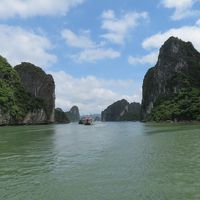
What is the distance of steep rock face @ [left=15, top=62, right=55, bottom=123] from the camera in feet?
622

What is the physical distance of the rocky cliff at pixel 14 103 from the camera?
12794 cm

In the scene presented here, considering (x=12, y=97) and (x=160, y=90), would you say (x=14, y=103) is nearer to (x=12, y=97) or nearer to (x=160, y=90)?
(x=12, y=97)

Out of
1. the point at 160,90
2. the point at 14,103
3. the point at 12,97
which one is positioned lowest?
the point at 14,103

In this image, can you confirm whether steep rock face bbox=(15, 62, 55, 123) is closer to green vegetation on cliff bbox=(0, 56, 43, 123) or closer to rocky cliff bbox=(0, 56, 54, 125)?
rocky cliff bbox=(0, 56, 54, 125)

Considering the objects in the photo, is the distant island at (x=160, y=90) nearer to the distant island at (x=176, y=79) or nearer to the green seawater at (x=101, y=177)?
the distant island at (x=176, y=79)

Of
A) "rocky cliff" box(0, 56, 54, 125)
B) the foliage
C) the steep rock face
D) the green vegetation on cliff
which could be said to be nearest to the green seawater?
the foliage

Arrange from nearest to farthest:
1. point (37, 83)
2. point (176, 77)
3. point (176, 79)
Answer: point (176, 79)
point (176, 77)
point (37, 83)

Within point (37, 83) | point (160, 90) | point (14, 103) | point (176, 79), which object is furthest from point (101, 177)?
point (160, 90)

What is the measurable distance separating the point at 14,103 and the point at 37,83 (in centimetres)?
5602

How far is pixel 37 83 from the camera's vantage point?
7564 inches

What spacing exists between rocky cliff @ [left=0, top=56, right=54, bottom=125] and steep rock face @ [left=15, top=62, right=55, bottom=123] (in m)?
16.3

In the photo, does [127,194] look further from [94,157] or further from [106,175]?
[94,157]

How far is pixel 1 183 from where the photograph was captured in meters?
18.7

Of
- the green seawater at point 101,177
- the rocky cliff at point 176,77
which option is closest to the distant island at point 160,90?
the rocky cliff at point 176,77
